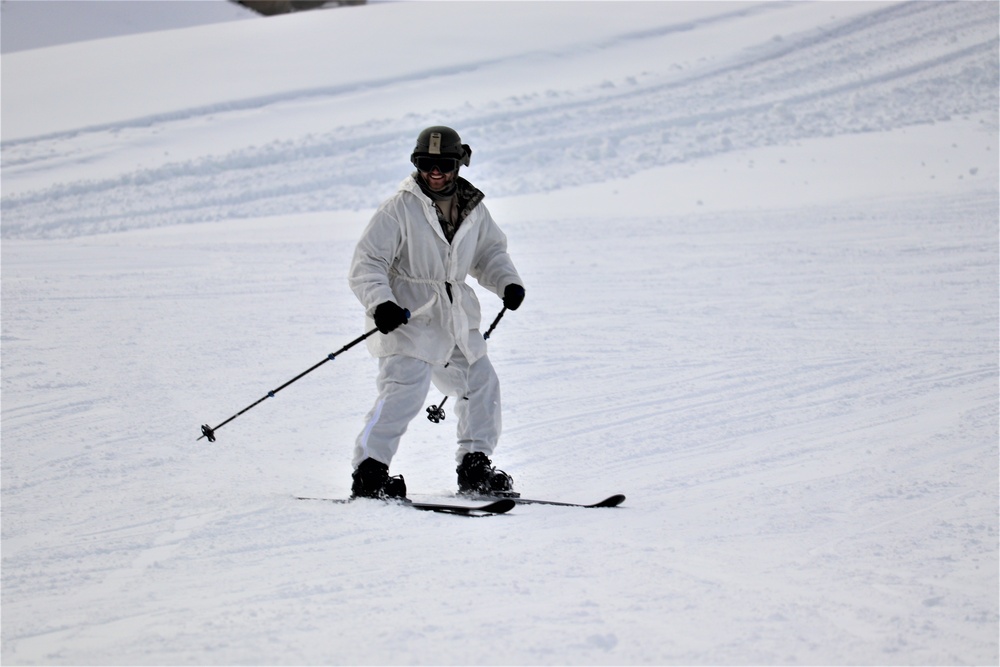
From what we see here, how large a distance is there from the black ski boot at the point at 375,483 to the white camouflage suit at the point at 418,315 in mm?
34

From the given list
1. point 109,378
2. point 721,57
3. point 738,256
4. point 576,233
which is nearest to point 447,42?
point 721,57

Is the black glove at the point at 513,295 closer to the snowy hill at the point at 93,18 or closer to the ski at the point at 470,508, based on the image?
the ski at the point at 470,508

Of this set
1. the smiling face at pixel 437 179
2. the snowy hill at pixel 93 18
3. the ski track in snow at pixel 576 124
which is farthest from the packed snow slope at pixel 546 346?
the smiling face at pixel 437 179

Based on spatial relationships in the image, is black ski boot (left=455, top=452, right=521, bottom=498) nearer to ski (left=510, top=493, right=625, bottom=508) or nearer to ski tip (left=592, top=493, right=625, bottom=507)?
ski (left=510, top=493, right=625, bottom=508)

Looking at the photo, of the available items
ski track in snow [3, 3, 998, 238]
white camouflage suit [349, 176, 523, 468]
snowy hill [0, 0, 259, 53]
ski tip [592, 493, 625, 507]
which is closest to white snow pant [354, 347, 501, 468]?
white camouflage suit [349, 176, 523, 468]

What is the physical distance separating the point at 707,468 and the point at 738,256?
4.34m

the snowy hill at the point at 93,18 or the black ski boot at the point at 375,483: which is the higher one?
the snowy hill at the point at 93,18

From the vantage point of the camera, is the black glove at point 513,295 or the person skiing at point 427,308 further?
the black glove at point 513,295

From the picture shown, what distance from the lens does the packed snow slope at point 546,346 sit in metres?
2.86

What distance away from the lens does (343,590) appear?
9.65 ft

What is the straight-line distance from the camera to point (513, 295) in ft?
13.8

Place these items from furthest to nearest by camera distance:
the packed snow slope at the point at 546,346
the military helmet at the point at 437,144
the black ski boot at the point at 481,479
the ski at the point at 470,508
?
the black ski boot at the point at 481,479
the military helmet at the point at 437,144
the ski at the point at 470,508
the packed snow slope at the point at 546,346

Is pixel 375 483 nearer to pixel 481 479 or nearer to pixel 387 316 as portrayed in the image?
pixel 481 479

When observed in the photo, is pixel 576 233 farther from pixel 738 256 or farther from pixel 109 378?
pixel 109 378
